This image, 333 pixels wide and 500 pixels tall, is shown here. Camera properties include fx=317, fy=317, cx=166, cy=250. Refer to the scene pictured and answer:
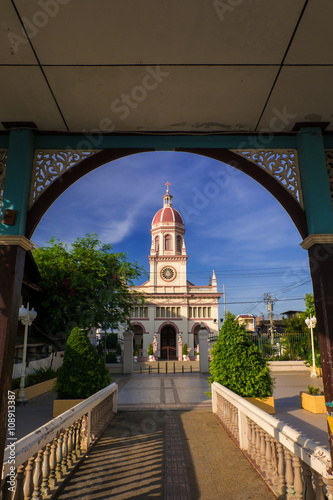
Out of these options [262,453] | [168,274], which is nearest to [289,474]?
[262,453]

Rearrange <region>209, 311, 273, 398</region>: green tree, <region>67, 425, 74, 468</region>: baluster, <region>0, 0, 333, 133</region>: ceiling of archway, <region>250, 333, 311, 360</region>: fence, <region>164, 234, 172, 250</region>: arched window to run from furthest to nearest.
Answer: <region>164, 234, 172, 250</region>: arched window, <region>250, 333, 311, 360</region>: fence, <region>209, 311, 273, 398</region>: green tree, <region>67, 425, 74, 468</region>: baluster, <region>0, 0, 333, 133</region>: ceiling of archway

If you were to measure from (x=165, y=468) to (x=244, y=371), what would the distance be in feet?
11.3

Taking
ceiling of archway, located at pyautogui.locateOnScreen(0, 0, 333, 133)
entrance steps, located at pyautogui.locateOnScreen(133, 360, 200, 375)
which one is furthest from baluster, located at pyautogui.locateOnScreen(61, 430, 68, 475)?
entrance steps, located at pyautogui.locateOnScreen(133, 360, 200, 375)

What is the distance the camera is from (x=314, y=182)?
3893 mm

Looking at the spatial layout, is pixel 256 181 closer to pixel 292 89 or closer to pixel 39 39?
pixel 292 89

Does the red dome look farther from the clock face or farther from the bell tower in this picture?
the clock face

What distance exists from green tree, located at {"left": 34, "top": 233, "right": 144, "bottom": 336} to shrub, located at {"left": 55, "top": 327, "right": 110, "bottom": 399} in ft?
22.3

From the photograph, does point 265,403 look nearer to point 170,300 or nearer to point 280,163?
point 280,163

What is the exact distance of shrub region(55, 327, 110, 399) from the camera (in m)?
7.75

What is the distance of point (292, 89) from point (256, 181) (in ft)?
4.08

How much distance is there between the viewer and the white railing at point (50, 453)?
10.0ft

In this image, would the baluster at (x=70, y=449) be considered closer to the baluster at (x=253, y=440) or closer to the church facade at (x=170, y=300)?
the baluster at (x=253, y=440)

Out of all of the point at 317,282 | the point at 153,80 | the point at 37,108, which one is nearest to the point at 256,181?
the point at 317,282

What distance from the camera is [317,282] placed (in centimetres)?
365
